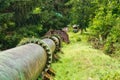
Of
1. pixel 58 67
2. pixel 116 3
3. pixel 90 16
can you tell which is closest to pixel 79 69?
pixel 58 67

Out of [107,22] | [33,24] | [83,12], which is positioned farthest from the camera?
[83,12]

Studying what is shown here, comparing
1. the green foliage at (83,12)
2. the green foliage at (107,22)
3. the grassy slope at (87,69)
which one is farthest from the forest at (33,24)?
the green foliage at (83,12)

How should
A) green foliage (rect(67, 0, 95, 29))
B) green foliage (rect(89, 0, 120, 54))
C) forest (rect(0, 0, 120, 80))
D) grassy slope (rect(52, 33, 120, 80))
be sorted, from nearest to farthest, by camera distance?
grassy slope (rect(52, 33, 120, 80)) < forest (rect(0, 0, 120, 80)) < green foliage (rect(89, 0, 120, 54)) < green foliage (rect(67, 0, 95, 29))

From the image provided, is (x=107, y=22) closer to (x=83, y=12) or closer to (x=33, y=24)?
(x=33, y=24)

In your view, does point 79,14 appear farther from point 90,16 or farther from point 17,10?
point 17,10

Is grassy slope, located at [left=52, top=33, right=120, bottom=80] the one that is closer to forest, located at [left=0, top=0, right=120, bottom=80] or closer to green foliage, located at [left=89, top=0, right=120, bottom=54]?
forest, located at [left=0, top=0, right=120, bottom=80]

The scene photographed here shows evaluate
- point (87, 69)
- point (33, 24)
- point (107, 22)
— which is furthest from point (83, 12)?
point (87, 69)

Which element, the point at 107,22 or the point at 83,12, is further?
the point at 83,12

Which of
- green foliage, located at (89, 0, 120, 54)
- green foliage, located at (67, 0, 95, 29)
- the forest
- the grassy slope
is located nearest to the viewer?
the grassy slope

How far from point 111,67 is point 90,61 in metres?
1.57

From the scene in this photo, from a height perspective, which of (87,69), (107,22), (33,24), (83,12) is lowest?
(83,12)

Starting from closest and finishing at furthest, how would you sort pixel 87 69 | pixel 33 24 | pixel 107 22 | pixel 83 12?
pixel 87 69 < pixel 107 22 < pixel 33 24 < pixel 83 12

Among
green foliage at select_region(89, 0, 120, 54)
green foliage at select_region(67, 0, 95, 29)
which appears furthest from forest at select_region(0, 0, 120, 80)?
green foliage at select_region(67, 0, 95, 29)

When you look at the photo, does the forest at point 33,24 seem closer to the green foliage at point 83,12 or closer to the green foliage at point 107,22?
the green foliage at point 107,22
